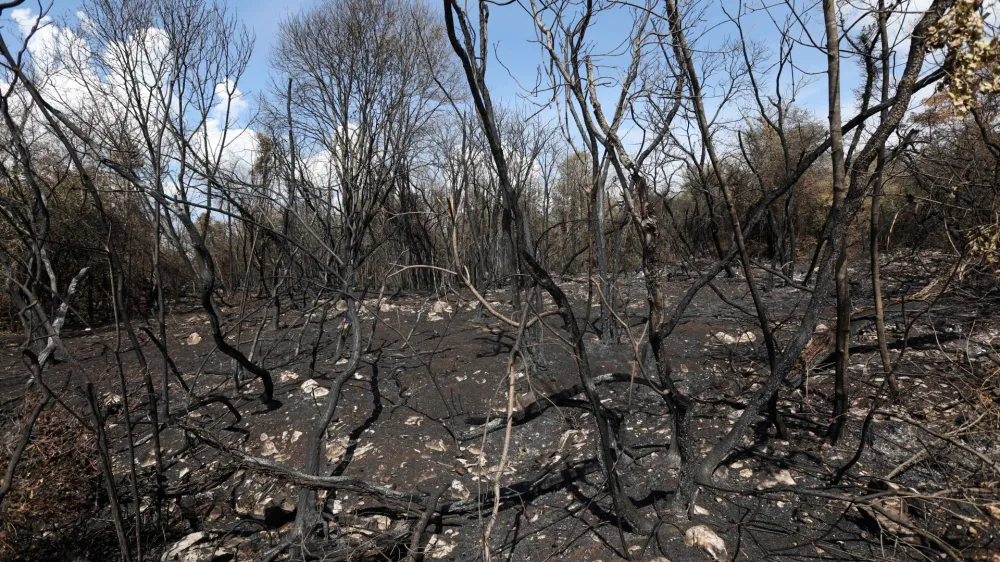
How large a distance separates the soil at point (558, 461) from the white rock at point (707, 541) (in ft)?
0.12

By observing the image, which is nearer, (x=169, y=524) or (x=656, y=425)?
(x=169, y=524)

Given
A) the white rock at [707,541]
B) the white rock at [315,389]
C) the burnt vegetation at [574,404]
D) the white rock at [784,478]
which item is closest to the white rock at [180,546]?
the burnt vegetation at [574,404]

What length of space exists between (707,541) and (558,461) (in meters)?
1.05

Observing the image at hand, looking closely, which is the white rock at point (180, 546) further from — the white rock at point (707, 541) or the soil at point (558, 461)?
the white rock at point (707, 541)

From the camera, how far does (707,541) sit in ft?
7.44

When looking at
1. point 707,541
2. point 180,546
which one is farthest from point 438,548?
point 180,546

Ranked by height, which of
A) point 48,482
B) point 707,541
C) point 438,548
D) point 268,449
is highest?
point 48,482

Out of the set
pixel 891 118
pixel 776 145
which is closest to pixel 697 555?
pixel 891 118

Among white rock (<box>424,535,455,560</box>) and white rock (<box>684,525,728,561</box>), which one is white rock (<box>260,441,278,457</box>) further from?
white rock (<box>684,525,728,561</box>)

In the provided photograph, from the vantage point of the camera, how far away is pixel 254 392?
459cm

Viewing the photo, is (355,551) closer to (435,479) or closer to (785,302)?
(435,479)

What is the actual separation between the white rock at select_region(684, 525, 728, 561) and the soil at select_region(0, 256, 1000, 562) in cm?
4

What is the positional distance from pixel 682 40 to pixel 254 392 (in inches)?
167

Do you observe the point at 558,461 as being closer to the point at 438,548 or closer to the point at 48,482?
the point at 438,548
